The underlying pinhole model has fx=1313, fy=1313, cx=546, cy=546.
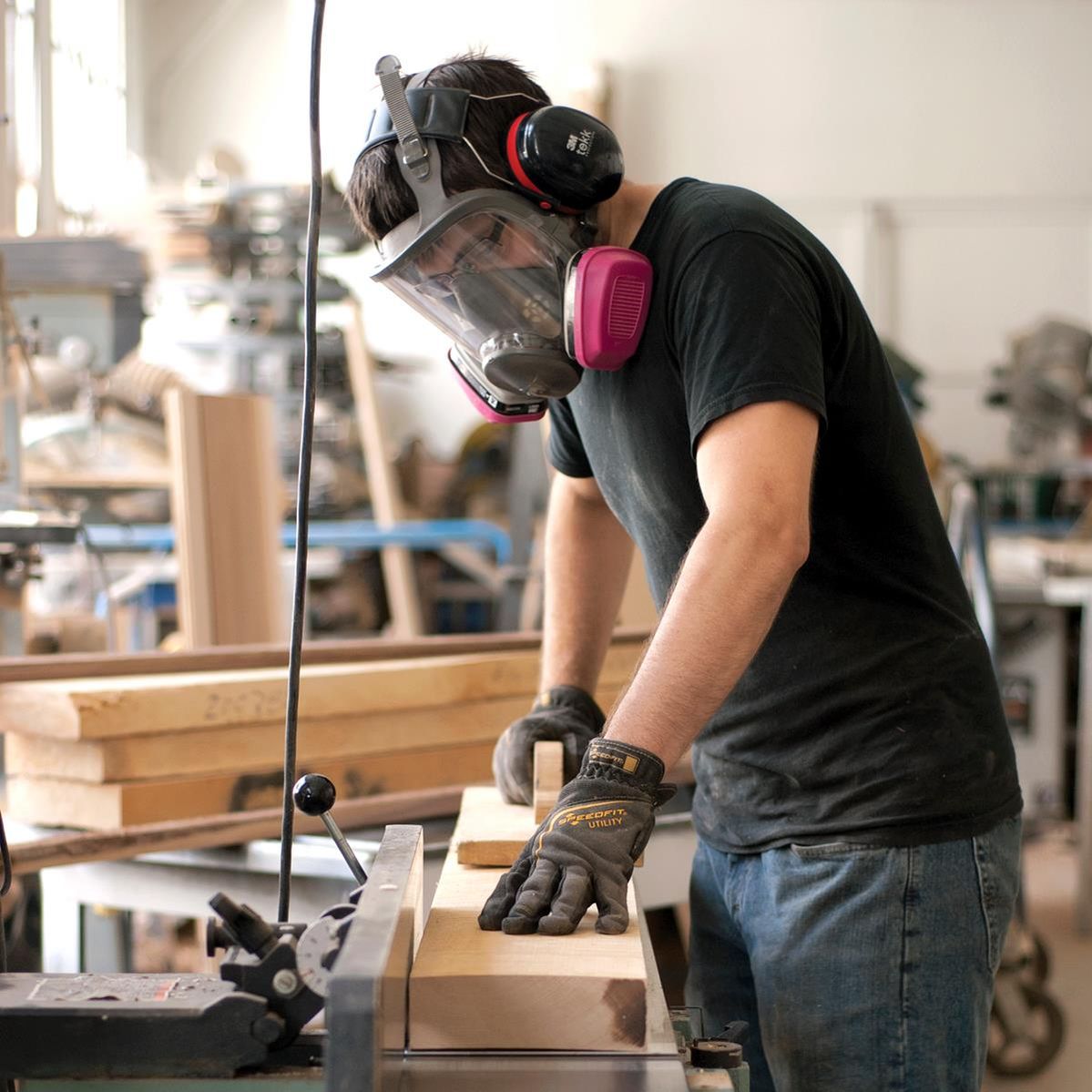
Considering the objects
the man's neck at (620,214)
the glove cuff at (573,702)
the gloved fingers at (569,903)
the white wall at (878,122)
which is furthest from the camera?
the white wall at (878,122)

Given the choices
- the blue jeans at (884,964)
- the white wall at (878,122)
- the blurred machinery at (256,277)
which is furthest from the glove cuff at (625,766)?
the white wall at (878,122)

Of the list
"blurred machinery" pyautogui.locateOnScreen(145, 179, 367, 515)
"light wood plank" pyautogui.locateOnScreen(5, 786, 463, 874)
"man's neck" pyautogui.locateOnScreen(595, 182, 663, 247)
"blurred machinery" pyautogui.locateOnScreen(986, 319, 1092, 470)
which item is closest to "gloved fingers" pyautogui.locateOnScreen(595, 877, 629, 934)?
"man's neck" pyautogui.locateOnScreen(595, 182, 663, 247)

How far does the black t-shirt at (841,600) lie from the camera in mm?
1239

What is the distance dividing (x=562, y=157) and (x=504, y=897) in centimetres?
68

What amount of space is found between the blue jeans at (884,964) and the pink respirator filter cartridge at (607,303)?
525 mm

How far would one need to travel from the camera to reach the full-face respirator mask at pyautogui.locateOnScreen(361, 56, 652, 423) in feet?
4.10

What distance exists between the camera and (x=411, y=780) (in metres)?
2.09

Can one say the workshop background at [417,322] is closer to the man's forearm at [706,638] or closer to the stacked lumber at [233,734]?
the stacked lumber at [233,734]

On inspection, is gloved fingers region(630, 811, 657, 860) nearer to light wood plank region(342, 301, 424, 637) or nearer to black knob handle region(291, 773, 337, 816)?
black knob handle region(291, 773, 337, 816)

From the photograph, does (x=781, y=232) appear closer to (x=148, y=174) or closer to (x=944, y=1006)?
(x=944, y=1006)

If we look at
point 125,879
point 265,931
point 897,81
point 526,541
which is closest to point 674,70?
point 897,81

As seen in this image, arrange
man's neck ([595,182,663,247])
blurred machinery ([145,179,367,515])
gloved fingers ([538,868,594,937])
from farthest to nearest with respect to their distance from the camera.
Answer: blurred machinery ([145,179,367,515]) → man's neck ([595,182,663,247]) → gloved fingers ([538,868,594,937])

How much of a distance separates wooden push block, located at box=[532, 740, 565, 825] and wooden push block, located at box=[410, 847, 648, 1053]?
14.7 inches

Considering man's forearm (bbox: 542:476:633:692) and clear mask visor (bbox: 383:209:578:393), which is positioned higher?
clear mask visor (bbox: 383:209:578:393)
